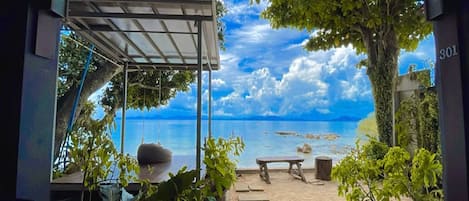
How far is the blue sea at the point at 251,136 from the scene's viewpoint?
5.23m

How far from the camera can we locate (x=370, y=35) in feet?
17.4

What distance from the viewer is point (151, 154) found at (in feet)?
14.9

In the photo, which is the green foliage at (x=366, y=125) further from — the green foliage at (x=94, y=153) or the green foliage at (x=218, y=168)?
the green foliage at (x=94, y=153)

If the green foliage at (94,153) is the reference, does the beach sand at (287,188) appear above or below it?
below

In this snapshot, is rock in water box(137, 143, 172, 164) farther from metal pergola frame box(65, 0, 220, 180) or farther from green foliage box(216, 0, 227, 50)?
green foliage box(216, 0, 227, 50)

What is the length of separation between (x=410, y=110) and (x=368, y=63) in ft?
3.81

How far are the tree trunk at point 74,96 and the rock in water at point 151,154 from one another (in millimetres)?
1149

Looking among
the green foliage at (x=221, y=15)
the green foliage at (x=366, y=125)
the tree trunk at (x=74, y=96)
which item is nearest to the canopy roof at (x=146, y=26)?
the tree trunk at (x=74, y=96)

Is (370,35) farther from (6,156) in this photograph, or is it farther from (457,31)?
(6,156)

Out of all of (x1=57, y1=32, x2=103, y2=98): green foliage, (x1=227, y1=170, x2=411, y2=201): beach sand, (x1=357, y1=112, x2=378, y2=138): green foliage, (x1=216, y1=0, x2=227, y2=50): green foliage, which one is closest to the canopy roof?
(x1=57, y1=32, x2=103, y2=98): green foliage

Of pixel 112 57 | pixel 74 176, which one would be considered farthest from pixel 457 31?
pixel 112 57

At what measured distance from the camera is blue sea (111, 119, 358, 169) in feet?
17.2

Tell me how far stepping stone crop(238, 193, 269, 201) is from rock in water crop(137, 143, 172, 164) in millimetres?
1417

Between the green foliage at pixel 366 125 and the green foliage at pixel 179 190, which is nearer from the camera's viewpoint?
the green foliage at pixel 179 190
